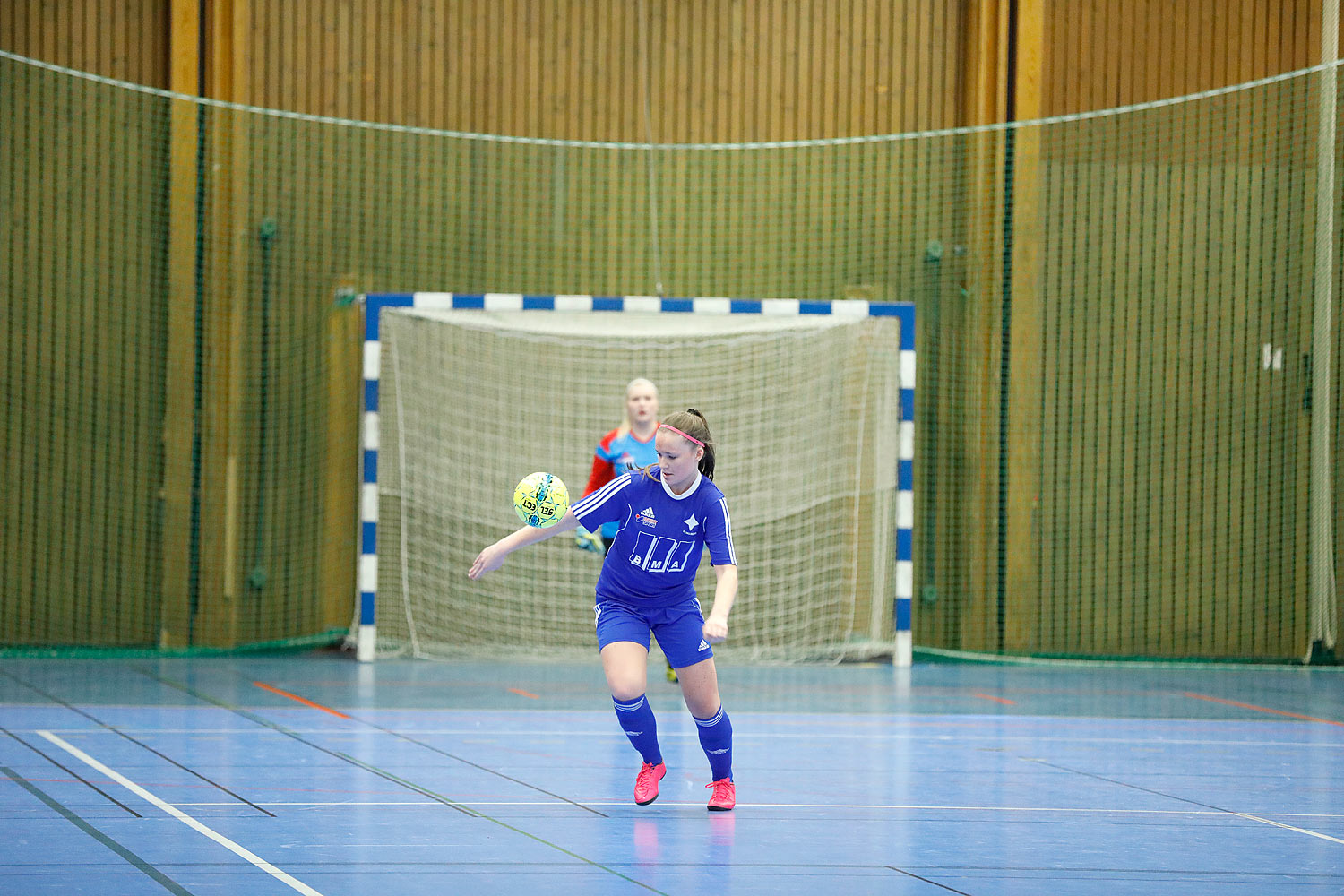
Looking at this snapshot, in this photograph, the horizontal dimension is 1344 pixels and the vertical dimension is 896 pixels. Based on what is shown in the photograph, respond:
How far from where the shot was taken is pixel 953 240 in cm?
1368

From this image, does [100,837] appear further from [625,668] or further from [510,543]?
[625,668]

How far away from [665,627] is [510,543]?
2.28 ft

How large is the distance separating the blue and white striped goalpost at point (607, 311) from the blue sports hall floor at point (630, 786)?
1.14 m

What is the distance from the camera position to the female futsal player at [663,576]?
18.9 feet

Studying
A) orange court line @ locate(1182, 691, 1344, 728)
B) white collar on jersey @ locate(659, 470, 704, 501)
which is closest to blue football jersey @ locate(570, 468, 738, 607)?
white collar on jersey @ locate(659, 470, 704, 501)

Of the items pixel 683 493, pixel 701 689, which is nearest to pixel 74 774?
pixel 701 689

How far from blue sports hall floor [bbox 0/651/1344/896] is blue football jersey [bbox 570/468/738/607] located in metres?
0.88

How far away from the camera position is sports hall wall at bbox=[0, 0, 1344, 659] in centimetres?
1270

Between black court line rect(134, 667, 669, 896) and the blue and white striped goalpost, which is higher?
the blue and white striped goalpost

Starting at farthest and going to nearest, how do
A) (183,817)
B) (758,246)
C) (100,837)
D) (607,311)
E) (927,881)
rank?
1. (758,246)
2. (607,311)
3. (183,817)
4. (100,837)
5. (927,881)

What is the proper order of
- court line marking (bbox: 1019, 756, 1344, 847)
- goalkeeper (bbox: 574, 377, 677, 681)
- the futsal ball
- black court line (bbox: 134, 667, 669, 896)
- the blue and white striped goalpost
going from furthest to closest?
the blue and white striped goalpost
goalkeeper (bbox: 574, 377, 677, 681)
the futsal ball
court line marking (bbox: 1019, 756, 1344, 847)
black court line (bbox: 134, 667, 669, 896)

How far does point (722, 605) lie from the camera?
546cm

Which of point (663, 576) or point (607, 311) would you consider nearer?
point (663, 576)

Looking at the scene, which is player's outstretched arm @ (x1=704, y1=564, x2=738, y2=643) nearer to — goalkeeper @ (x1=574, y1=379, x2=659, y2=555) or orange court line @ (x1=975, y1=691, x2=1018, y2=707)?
goalkeeper @ (x1=574, y1=379, x2=659, y2=555)
